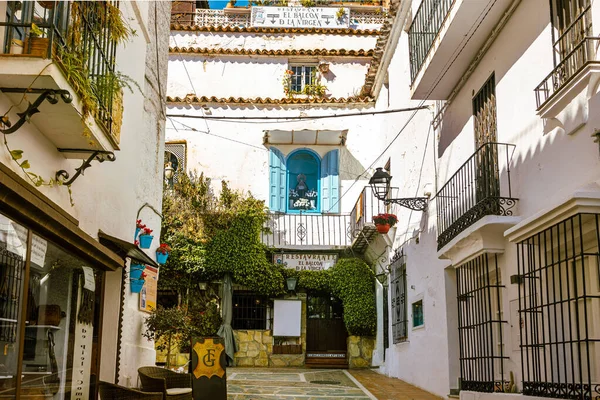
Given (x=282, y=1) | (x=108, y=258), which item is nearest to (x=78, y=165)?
(x=108, y=258)

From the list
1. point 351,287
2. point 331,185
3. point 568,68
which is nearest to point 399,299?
point 351,287

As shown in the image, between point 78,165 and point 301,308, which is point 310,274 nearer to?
point 301,308

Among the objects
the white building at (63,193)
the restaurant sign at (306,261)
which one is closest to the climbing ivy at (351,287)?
the restaurant sign at (306,261)

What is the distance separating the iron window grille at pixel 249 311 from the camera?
2031 centimetres

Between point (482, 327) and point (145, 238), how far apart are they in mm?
5354

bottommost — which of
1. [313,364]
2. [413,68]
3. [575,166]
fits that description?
[313,364]

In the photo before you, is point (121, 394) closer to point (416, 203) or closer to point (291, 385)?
point (291, 385)

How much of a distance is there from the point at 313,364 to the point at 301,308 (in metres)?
1.62

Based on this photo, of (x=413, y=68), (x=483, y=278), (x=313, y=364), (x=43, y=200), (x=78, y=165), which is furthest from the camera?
(x=313, y=364)

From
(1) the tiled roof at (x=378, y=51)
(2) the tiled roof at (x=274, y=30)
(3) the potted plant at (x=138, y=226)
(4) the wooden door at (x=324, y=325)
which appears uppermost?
(2) the tiled roof at (x=274, y=30)

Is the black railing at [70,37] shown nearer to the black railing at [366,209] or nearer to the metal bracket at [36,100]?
the metal bracket at [36,100]

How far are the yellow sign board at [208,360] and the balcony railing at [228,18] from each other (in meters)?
15.3

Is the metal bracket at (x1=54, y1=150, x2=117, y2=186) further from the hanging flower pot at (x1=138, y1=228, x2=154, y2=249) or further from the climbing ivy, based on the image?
the climbing ivy

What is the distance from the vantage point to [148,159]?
11.6 metres
